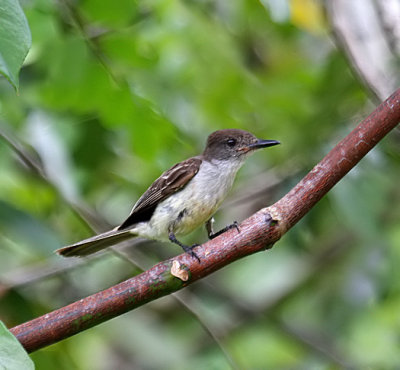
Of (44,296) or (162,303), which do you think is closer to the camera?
(44,296)

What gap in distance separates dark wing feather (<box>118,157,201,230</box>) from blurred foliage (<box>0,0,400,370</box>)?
14 cm

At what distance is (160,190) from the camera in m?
3.93

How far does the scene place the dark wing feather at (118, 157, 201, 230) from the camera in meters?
3.92

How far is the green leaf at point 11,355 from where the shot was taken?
1.90m

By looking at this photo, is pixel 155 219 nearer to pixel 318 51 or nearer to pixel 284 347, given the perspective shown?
pixel 284 347

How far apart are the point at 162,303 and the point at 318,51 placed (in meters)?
3.40

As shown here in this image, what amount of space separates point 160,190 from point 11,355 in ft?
6.80

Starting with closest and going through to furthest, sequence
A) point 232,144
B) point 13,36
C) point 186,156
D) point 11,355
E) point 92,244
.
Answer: point 11,355, point 13,36, point 92,244, point 232,144, point 186,156

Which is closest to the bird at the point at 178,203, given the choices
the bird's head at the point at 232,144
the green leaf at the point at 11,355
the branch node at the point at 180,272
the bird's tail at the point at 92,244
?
the bird's tail at the point at 92,244

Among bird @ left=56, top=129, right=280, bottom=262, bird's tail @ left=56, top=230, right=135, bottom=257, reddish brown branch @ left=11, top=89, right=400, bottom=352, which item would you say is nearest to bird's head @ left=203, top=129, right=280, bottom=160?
bird @ left=56, top=129, right=280, bottom=262

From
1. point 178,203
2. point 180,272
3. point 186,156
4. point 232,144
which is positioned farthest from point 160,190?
point 180,272

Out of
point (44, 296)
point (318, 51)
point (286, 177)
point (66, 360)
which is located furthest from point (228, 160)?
point (318, 51)

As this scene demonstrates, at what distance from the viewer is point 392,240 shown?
5102 mm

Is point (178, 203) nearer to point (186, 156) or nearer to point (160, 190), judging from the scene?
point (160, 190)
